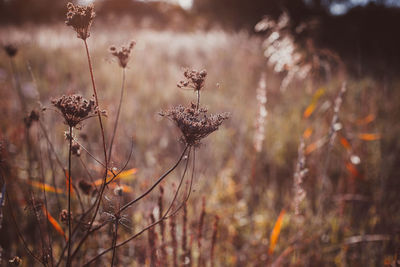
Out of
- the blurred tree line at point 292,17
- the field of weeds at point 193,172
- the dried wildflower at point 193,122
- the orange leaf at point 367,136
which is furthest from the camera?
the blurred tree line at point 292,17

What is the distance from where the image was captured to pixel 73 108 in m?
0.88

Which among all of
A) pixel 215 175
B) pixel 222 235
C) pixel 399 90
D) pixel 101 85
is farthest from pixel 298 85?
pixel 222 235

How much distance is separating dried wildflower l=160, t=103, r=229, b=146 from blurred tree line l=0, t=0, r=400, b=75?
1673 mm

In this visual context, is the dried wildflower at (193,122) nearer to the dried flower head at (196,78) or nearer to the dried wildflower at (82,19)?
the dried flower head at (196,78)

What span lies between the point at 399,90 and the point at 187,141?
6981mm

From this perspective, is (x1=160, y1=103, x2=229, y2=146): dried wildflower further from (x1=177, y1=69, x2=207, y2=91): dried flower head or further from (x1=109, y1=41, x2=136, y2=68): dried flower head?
(x1=109, y1=41, x2=136, y2=68): dried flower head

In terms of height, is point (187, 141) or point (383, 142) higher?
point (383, 142)

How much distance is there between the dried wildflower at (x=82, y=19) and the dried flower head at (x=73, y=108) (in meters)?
0.19

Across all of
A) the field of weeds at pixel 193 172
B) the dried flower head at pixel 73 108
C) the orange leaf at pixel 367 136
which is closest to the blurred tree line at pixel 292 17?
the orange leaf at pixel 367 136

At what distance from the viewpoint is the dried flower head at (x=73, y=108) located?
88cm

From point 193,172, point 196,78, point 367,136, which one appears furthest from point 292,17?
point 196,78

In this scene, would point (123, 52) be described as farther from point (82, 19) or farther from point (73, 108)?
point (73, 108)

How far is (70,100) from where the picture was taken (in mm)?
910

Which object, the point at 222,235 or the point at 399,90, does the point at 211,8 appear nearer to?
the point at 399,90
